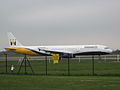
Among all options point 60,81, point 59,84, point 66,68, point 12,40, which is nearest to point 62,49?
point 12,40

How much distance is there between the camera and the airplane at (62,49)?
201ft

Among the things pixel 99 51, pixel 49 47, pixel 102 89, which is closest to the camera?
pixel 102 89

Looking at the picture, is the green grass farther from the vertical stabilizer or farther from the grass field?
the vertical stabilizer

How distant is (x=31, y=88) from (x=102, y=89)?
3.45 meters

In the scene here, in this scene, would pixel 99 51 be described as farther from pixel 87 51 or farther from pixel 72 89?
pixel 72 89

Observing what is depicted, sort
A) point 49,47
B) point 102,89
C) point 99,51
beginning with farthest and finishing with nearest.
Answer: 1. point 49,47
2. point 99,51
3. point 102,89

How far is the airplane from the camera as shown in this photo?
61.2m

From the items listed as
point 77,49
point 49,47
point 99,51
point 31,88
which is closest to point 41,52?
point 49,47

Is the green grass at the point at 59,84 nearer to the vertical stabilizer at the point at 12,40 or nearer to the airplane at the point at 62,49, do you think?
the airplane at the point at 62,49

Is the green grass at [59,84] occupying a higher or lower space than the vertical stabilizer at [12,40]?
lower

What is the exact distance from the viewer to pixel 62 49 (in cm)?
6438

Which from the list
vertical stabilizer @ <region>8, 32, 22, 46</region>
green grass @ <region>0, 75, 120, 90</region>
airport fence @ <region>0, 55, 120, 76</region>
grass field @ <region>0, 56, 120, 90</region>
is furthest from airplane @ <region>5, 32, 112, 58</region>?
green grass @ <region>0, 75, 120, 90</region>

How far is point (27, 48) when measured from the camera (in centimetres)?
6750

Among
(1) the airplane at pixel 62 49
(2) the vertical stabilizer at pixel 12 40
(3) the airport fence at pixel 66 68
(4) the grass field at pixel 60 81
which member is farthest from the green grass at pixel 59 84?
(2) the vertical stabilizer at pixel 12 40
